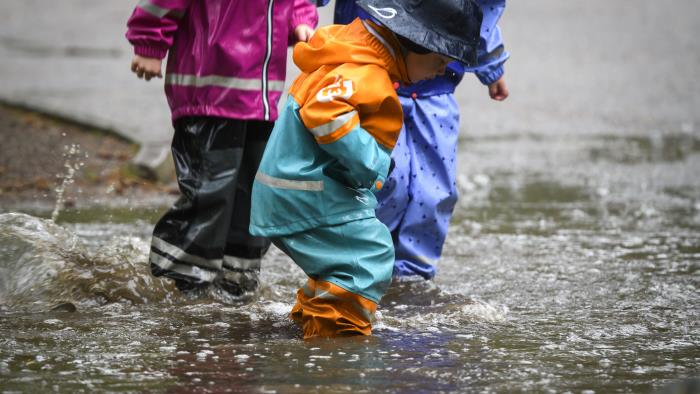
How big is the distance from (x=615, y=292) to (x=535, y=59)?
8.66 metres

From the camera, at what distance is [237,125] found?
3965 millimetres

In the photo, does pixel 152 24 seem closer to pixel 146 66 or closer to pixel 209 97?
pixel 146 66

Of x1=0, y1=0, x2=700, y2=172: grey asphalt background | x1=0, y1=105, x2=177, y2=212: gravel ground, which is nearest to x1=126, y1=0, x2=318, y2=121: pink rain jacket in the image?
x1=0, y1=105, x2=177, y2=212: gravel ground

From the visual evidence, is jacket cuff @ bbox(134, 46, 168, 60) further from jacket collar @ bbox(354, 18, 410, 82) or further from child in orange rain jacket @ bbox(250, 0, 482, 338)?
jacket collar @ bbox(354, 18, 410, 82)

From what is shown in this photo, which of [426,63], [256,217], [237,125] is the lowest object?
[256,217]

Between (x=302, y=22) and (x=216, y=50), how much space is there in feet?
1.48

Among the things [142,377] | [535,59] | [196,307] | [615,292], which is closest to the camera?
[142,377]

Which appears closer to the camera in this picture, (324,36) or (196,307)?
(324,36)

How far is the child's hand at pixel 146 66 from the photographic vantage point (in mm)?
3824

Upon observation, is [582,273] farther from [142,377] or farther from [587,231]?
[142,377]

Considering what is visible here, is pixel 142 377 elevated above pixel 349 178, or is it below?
below

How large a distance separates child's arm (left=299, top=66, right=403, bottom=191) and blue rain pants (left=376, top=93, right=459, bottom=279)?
0.87 m

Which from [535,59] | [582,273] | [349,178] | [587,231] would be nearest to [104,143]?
[587,231]

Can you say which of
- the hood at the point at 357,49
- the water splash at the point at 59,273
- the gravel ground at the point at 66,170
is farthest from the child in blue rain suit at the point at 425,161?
the gravel ground at the point at 66,170
